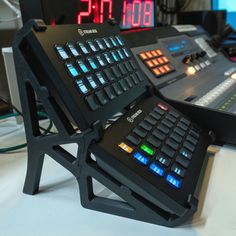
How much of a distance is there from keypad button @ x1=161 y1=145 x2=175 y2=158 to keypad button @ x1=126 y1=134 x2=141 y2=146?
4cm

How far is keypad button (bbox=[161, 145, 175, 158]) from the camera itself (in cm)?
41

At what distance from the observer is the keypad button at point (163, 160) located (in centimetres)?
38

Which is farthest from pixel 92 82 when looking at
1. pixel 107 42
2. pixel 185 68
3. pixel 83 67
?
pixel 185 68

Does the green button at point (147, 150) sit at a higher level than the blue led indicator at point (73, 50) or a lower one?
lower

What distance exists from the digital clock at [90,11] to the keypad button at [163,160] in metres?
0.36

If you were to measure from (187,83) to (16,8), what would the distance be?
0.50 metres

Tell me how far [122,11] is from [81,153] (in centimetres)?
59

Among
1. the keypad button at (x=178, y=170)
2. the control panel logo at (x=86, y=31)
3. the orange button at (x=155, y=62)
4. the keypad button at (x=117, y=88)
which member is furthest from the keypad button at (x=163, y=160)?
the orange button at (x=155, y=62)

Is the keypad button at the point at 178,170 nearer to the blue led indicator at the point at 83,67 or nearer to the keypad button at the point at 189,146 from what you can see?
the keypad button at the point at 189,146

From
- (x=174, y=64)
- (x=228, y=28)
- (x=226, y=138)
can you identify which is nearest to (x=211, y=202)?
(x=226, y=138)

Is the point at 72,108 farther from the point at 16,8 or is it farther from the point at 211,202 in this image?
the point at 16,8

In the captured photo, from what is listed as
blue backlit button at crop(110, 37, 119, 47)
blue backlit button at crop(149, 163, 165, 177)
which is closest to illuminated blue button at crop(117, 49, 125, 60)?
blue backlit button at crop(110, 37, 119, 47)

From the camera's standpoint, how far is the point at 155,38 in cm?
79

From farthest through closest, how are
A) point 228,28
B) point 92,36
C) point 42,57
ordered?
point 228,28, point 92,36, point 42,57
